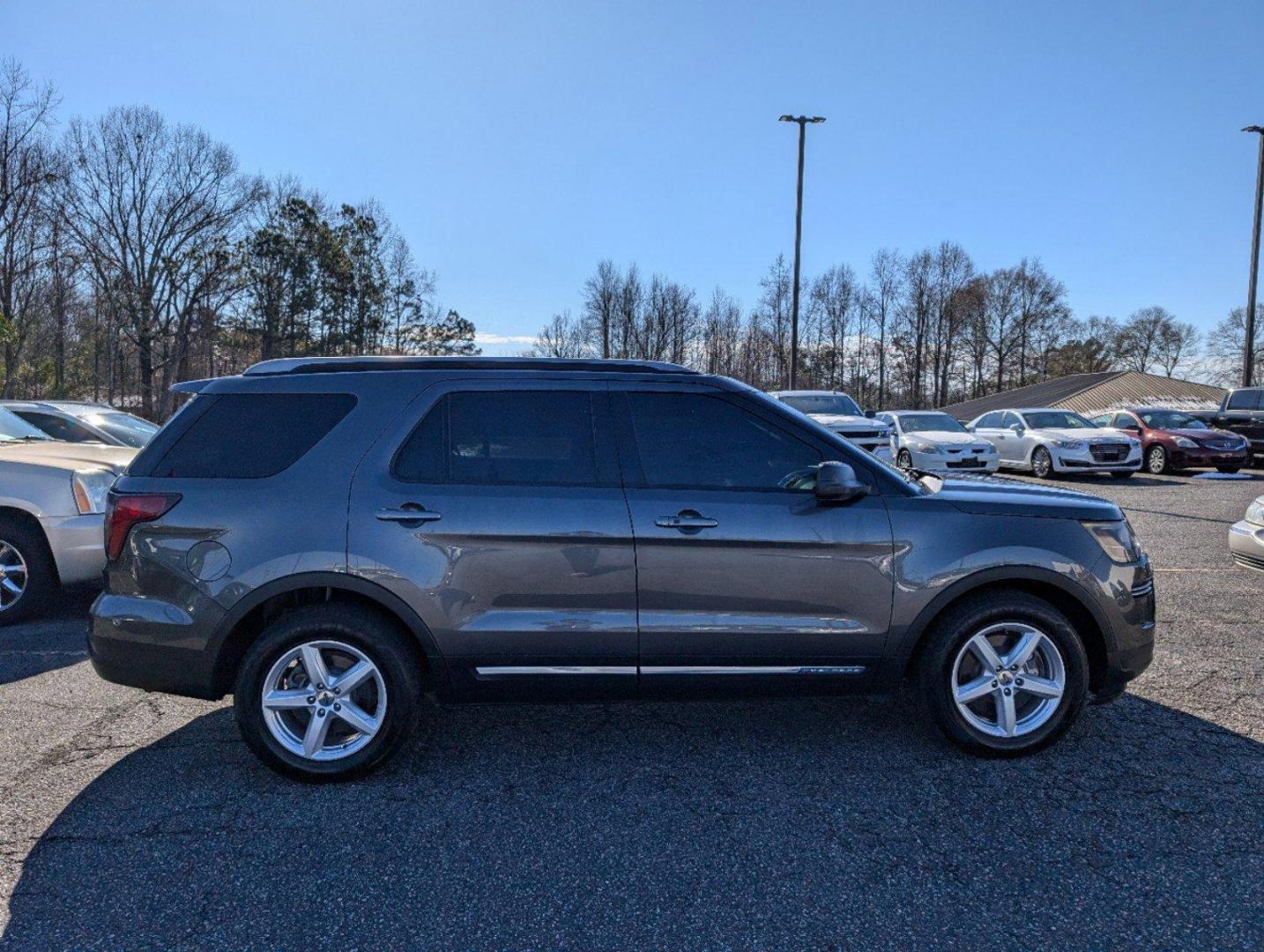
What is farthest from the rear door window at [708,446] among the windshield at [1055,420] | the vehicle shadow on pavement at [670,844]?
the windshield at [1055,420]

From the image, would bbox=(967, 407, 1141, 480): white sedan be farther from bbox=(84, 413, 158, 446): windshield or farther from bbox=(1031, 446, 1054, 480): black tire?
bbox=(84, 413, 158, 446): windshield

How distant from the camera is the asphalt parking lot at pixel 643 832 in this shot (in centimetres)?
266

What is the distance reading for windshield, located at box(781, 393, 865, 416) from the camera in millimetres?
19109

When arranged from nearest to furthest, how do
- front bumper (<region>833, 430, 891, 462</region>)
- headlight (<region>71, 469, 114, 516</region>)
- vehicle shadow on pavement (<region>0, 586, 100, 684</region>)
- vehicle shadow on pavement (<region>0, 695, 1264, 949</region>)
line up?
vehicle shadow on pavement (<region>0, 695, 1264, 949</region>)
vehicle shadow on pavement (<region>0, 586, 100, 684</region>)
headlight (<region>71, 469, 114, 516</region>)
front bumper (<region>833, 430, 891, 462</region>)

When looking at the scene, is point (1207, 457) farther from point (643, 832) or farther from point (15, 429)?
point (15, 429)

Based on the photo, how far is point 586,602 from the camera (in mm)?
3670

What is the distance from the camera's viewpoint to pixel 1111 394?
51.1 m

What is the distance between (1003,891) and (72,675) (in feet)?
16.5

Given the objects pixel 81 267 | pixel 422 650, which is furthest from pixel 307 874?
pixel 81 267

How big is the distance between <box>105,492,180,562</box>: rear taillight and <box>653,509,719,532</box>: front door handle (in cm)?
203

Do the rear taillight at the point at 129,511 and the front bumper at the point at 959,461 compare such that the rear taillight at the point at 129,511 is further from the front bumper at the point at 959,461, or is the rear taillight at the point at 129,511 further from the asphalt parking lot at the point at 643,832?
the front bumper at the point at 959,461

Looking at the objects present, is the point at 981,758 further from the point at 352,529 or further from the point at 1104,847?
the point at 352,529

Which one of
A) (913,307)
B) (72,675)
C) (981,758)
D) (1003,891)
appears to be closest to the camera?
(1003,891)

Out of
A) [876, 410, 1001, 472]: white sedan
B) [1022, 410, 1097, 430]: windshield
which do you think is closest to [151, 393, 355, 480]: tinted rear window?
[876, 410, 1001, 472]: white sedan
